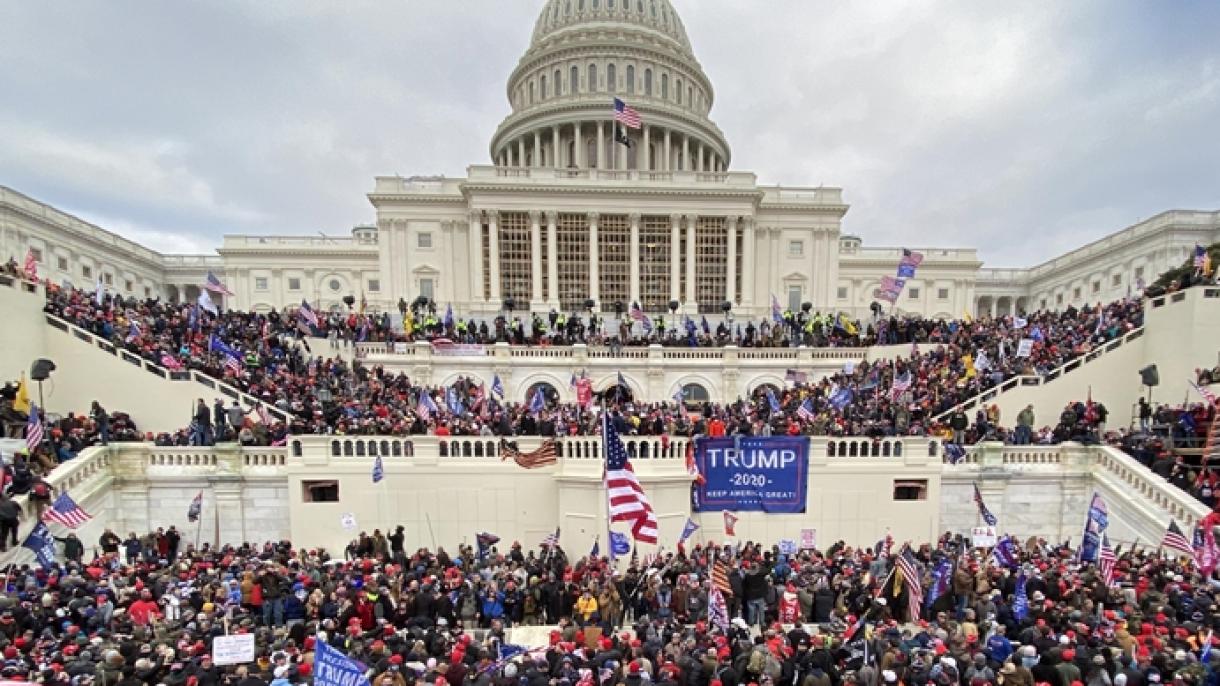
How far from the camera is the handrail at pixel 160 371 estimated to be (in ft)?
64.8

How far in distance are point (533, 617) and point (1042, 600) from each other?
9923 mm

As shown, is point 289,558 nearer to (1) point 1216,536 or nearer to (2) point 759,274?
(1) point 1216,536

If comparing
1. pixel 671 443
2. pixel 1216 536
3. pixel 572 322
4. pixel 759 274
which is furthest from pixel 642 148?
pixel 1216 536

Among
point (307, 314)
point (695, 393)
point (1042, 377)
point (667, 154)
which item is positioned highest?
point (667, 154)

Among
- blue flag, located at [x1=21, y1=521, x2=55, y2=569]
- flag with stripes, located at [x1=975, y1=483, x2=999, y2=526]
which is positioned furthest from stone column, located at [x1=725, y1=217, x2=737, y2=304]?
blue flag, located at [x1=21, y1=521, x2=55, y2=569]

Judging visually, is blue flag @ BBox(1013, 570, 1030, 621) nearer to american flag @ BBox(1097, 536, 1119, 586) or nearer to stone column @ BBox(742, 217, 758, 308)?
american flag @ BBox(1097, 536, 1119, 586)

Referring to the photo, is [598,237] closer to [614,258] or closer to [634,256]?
[614,258]

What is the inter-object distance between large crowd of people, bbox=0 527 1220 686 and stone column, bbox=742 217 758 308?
35661 millimetres

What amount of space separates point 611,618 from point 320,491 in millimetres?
9704

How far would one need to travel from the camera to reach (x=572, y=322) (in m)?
32.1

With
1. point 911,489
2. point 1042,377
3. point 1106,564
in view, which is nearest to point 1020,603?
point 1106,564

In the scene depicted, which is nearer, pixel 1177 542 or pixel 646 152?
pixel 1177 542

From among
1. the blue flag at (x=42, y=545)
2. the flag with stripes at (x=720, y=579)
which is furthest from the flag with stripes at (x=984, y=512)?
the blue flag at (x=42, y=545)

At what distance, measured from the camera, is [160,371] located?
20.1 m
